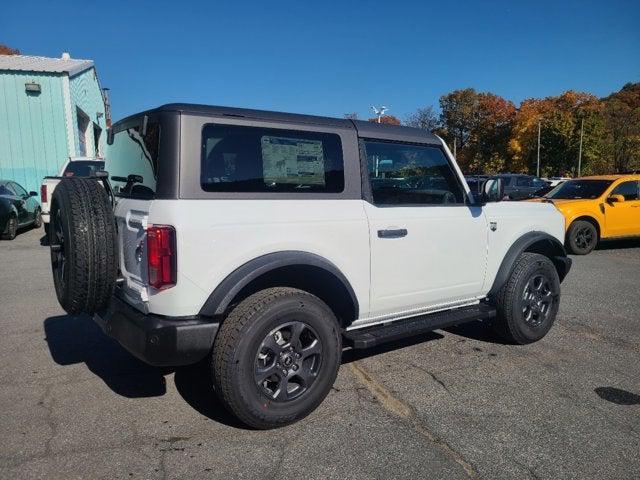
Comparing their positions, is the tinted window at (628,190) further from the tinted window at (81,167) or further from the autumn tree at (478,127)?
the autumn tree at (478,127)

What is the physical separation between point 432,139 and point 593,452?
247cm

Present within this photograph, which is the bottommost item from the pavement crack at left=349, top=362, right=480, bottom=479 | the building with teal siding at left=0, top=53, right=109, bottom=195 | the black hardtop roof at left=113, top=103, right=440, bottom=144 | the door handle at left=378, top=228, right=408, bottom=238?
the pavement crack at left=349, top=362, right=480, bottom=479

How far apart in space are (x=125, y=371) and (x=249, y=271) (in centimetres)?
177

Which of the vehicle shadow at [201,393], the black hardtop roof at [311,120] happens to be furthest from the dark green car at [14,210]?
the vehicle shadow at [201,393]

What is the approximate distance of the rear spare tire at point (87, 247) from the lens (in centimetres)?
292

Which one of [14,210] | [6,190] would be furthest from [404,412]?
[6,190]

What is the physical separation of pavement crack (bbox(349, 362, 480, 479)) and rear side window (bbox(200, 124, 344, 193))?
4.87 ft

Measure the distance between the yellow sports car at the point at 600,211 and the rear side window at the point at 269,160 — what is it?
826 centimetres

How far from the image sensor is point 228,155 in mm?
2984

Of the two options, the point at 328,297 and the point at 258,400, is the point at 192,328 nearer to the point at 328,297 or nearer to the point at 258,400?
the point at 258,400

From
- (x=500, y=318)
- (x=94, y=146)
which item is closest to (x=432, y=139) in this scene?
(x=500, y=318)

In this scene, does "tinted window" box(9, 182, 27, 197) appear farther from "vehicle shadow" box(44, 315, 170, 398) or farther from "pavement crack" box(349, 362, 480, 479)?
"pavement crack" box(349, 362, 480, 479)

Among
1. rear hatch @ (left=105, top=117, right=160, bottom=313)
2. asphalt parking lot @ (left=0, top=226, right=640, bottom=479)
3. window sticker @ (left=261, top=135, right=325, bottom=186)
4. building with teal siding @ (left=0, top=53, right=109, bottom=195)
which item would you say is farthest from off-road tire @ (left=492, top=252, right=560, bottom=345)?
building with teal siding @ (left=0, top=53, right=109, bottom=195)

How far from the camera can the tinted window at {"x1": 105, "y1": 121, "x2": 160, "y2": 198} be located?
2.94m
